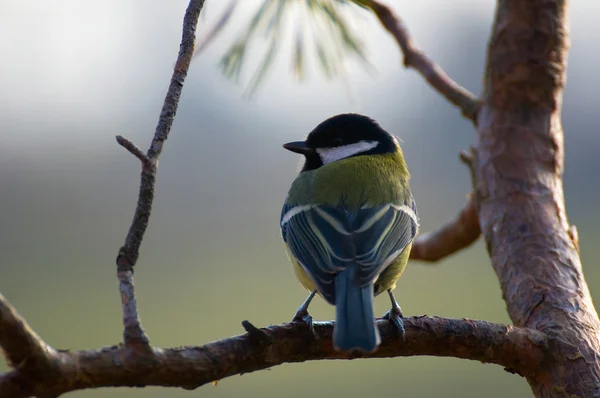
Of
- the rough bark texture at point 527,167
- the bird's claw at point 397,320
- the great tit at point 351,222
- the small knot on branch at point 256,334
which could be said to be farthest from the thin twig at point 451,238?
the small knot on branch at point 256,334

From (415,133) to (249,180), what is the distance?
3.30m

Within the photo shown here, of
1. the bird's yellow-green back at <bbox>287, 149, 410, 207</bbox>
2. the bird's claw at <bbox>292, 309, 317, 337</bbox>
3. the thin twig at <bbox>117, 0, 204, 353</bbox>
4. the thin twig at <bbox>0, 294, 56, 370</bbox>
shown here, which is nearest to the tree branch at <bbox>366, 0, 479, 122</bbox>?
the bird's yellow-green back at <bbox>287, 149, 410, 207</bbox>

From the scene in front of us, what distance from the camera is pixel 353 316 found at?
1.34 metres

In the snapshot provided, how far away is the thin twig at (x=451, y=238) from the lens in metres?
2.51

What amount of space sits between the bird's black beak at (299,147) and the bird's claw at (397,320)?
0.84 meters

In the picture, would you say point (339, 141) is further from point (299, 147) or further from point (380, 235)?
point (380, 235)

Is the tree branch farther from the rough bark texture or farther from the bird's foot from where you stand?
the bird's foot

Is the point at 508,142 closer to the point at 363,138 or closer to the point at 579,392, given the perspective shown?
the point at 363,138

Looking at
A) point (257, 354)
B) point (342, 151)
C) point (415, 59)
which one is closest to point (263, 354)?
point (257, 354)

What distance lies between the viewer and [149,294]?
30.0 feet

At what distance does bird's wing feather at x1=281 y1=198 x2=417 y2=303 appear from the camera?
1.56 metres

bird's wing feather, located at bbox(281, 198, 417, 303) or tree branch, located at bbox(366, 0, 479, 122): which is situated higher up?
tree branch, located at bbox(366, 0, 479, 122)

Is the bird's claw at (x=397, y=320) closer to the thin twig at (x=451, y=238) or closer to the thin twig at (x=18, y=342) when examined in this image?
the thin twig at (x=18, y=342)

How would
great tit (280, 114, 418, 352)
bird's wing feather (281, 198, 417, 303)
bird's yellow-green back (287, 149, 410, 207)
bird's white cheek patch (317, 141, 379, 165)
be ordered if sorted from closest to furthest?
great tit (280, 114, 418, 352) < bird's wing feather (281, 198, 417, 303) < bird's yellow-green back (287, 149, 410, 207) < bird's white cheek patch (317, 141, 379, 165)
